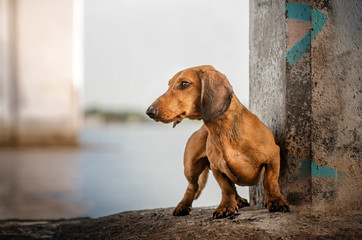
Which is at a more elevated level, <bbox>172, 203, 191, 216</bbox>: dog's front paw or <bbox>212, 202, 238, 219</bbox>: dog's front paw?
<bbox>212, 202, 238, 219</bbox>: dog's front paw

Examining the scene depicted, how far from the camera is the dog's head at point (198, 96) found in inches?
91.5

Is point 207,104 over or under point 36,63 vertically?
under

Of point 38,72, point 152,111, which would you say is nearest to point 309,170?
point 152,111

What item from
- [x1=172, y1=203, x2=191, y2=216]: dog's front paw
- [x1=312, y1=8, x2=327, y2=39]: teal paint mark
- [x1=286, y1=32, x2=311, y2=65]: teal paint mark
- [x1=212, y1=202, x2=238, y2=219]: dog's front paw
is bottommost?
[x1=172, y1=203, x2=191, y2=216]: dog's front paw

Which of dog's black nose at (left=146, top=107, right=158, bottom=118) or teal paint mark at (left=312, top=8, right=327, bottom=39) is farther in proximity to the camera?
teal paint mark at (left=312, top=8, right=327, bottom=39)

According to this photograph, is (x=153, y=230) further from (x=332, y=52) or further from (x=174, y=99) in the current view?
(x=332, y=52)

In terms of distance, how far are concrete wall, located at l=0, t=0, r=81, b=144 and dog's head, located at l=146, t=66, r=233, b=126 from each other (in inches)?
459

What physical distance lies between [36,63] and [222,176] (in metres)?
12.0

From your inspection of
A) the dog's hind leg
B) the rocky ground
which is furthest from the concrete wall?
the dog's hind leg

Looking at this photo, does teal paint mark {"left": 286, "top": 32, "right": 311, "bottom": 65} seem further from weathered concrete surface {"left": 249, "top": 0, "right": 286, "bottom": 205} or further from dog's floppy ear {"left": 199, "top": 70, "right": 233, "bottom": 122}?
dog's floppy ear {"left": 199, "top": 70, "right": 233, "bottom": 122}

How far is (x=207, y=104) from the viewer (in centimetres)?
236

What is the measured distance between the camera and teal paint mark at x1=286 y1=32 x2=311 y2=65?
2.71m

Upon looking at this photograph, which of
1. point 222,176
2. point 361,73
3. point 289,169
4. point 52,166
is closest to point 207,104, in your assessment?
point 222,176

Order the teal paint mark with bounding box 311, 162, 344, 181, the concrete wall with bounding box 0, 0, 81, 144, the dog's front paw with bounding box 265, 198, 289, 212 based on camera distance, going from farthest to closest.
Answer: the concrete wall with bounding box 0, 0, 81, 144
the teal paint mark with bounding box 311, 162, 344, 181
the dog's front paw with bounding box 265, 198, 289, 212
